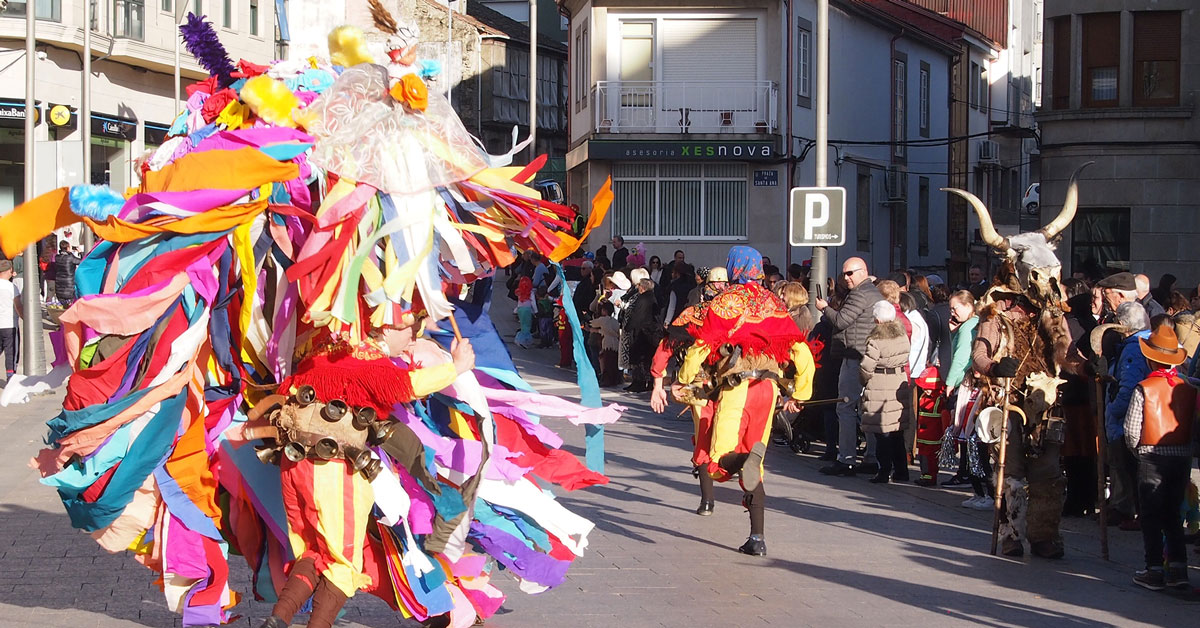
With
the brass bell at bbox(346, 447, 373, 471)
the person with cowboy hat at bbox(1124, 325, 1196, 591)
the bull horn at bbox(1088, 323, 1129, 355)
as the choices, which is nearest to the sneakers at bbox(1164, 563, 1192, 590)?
the person with cowboy hat at bbox(1124, 325, 1196, 591)

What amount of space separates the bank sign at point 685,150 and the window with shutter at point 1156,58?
860 centimetres

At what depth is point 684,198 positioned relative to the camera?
3183cm

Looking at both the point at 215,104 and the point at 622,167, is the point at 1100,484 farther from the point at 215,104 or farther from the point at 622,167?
the point at 622,167

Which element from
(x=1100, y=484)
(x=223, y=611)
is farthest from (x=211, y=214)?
(x=1100, y=484)

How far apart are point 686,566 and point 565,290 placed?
2.18m

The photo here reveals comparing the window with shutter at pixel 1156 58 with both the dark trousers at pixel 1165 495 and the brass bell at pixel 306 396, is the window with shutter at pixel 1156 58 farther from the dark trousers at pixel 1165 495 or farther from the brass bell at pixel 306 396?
the brass bell at pixel 306 396

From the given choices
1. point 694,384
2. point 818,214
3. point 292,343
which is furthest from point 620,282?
point 292,343

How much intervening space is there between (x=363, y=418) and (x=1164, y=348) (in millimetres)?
4745

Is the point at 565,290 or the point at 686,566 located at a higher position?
the point at 565,290

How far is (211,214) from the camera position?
6211mm

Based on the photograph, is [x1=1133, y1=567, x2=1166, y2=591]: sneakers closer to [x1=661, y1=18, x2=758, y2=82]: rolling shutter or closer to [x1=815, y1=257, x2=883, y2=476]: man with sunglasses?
[x1=815, y1=257, x2=883, y2=476]: man with sunglasses

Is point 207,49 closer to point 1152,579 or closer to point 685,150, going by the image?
point 1152,579

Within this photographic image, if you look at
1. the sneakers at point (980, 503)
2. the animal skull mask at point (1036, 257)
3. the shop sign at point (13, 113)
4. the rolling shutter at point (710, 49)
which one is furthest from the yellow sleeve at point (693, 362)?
the shop sign at point (13, 113)

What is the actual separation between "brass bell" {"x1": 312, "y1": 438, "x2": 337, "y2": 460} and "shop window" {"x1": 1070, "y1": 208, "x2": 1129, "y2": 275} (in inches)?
817
